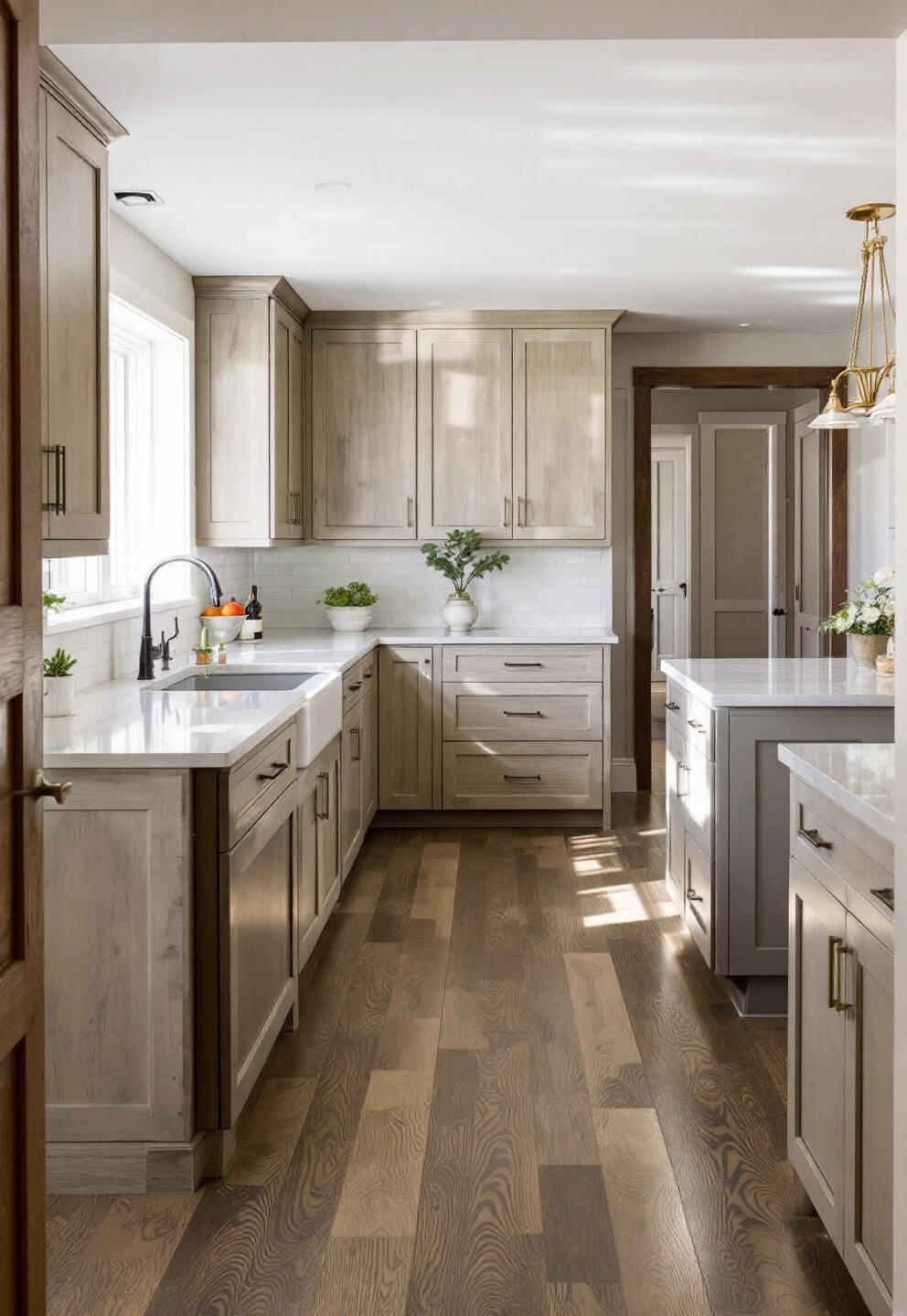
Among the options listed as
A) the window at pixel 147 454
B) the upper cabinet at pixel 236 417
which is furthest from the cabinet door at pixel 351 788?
the upper cabinet at pixel 236 417

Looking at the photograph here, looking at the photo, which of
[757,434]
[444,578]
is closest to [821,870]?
[444,578]

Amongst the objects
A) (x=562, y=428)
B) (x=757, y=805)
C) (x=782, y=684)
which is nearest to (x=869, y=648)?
(x=782, y=684)

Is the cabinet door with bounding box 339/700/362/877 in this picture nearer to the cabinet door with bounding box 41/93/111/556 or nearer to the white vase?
the white vase

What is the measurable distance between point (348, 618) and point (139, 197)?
246 centimetres

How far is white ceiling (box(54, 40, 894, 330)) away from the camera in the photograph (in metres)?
2.97

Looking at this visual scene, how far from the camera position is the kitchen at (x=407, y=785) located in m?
2.33

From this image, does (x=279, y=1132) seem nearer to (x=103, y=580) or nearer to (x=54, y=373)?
(x=54, y=373)

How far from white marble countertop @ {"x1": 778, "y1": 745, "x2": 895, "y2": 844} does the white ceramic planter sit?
12.2 ft

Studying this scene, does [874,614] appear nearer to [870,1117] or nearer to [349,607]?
[870,1117]

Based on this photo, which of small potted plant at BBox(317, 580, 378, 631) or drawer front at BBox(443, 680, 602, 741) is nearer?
drawer front at BBox(443, 680, 602, 741)

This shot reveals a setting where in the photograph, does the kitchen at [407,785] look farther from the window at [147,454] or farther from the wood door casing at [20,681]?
the wood door casing at [20,681]

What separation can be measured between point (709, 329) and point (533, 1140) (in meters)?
4.77

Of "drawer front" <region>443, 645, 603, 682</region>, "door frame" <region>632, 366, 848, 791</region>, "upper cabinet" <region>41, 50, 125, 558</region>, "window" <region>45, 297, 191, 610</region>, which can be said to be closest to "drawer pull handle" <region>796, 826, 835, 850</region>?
"upper cabinet" <region>41, 50, 125, 558</region>

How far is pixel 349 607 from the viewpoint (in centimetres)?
610
